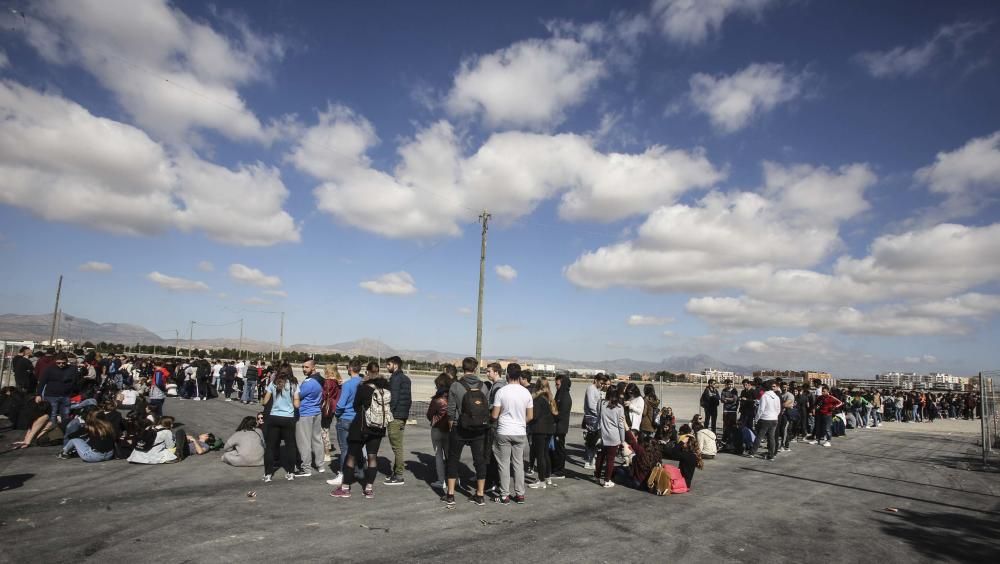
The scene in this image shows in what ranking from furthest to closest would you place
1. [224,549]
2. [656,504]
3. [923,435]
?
[923,435] → [656,504] → [224,549]

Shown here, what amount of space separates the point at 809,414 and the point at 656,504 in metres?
12.5

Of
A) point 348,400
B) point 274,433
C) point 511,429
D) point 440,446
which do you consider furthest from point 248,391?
point 511,429

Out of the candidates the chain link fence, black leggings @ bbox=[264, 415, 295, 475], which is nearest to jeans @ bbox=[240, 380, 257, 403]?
black leggings @ bbox=[264, 415, 295, 475]

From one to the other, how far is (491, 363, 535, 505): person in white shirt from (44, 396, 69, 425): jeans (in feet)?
35.6

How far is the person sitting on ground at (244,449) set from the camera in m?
9.77

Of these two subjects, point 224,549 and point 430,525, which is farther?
point 430,525

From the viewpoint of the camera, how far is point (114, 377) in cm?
2264

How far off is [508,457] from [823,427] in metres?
13.6

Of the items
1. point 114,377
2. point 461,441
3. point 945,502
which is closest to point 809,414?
point 945,502

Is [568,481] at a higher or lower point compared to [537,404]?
lower

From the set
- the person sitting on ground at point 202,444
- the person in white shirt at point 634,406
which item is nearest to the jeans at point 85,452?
the person sitting on ground at point 202,444

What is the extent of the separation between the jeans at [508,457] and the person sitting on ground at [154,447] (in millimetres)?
6515

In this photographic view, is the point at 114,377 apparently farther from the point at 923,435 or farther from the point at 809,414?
the point at 923,435

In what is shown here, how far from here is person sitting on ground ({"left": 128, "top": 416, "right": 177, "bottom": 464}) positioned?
31.8 ft
